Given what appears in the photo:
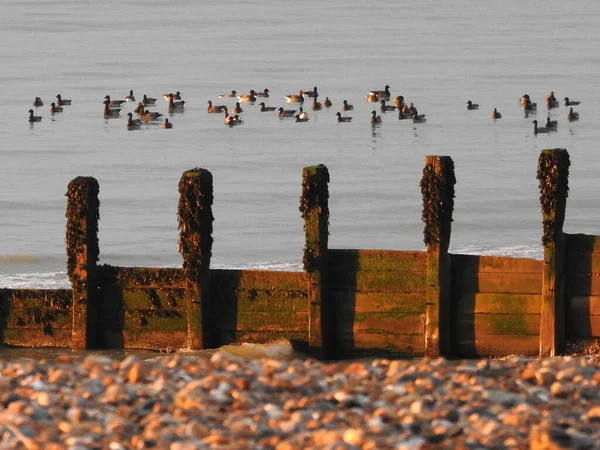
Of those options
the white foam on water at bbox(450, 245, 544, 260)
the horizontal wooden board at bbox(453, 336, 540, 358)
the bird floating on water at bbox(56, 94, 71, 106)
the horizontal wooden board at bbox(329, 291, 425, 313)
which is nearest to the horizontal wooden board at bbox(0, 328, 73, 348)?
the horizontal wooden board at bbox(329, 291, 425, 313)

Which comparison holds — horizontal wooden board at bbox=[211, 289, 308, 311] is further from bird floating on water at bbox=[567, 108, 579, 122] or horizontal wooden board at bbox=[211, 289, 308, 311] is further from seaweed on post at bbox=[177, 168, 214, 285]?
bird floating on water at bbox=[567, 108, 579, 122]

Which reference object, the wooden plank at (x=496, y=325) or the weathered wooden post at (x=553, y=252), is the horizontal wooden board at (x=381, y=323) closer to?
the wooden plank at (x=496, y=325)

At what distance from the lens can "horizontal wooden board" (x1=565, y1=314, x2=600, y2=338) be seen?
15484 millimetres

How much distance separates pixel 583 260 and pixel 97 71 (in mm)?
53502

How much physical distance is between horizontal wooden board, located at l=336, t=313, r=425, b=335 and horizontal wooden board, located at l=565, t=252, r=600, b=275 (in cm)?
169

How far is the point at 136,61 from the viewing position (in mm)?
71875

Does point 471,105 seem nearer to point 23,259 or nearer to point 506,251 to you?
point 506,251

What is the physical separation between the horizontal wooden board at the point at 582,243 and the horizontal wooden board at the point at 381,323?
5.83 feet

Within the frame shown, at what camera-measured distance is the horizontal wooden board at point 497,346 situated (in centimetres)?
1558

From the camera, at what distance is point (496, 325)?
616 inches

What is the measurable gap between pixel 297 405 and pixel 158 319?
4.91 metres

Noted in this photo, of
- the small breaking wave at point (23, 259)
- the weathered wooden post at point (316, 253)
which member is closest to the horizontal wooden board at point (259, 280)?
the weathered wooden post at point (316, 253)

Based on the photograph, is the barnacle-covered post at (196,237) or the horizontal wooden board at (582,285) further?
the barnacle-covered post at (196,237)

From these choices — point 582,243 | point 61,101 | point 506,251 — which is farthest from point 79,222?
point 61,101
